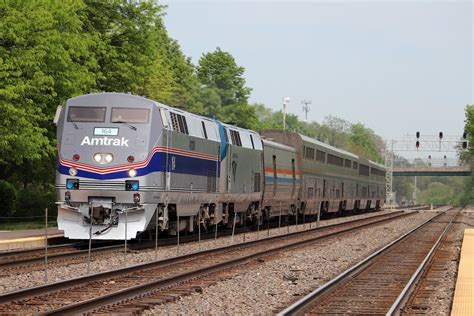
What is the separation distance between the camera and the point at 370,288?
53.1 feet

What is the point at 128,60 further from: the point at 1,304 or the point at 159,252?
the point at 1,304

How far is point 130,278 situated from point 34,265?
127 inches

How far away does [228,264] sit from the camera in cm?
1942

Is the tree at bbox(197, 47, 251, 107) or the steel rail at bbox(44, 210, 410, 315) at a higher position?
the tree at bbox(197, 47, 251, 107)

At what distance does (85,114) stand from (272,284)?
9.07 meters

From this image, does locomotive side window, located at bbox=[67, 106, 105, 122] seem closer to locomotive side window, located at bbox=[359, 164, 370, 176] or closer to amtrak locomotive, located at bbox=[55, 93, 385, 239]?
amtrak locomotive, located at bbox=[55, 93, 385, 239]

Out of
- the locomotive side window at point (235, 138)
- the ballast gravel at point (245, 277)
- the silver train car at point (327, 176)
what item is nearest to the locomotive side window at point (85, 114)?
the ballast gravel at point (245, 277)

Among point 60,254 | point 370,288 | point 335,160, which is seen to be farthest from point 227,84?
point 370,288

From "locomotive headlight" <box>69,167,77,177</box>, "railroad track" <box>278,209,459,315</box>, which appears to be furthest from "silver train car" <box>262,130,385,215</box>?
"locomotive headlight" <box>69,167,77,177</box>

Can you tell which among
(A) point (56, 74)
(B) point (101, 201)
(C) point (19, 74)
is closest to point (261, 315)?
(B) point (101, 201)

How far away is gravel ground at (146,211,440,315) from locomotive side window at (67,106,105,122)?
6.21m

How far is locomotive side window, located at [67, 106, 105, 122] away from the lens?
23.2 m

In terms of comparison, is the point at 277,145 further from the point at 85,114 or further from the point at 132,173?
the point at 132,173

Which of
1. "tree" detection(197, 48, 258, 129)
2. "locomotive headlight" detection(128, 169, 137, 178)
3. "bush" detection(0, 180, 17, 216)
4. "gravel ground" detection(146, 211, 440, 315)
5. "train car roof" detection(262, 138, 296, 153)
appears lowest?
"gravel ground" detection(146, 211, 440, 315)
